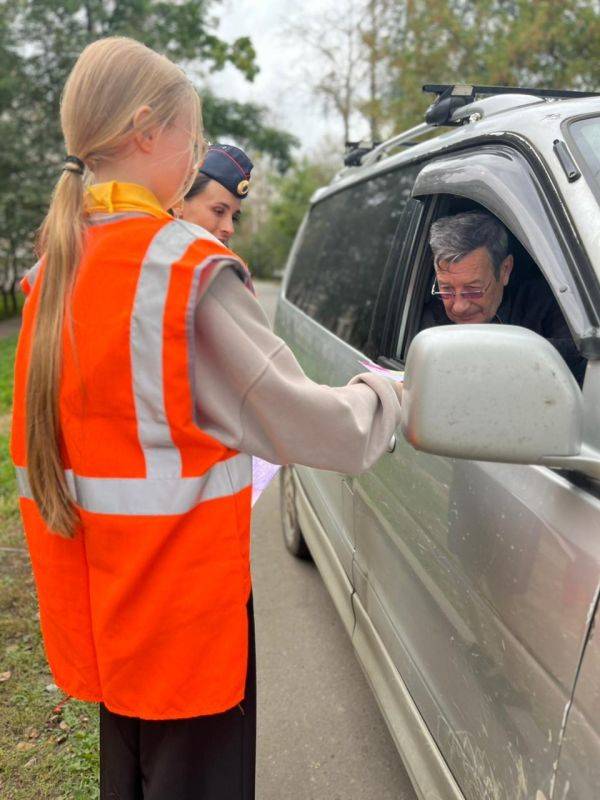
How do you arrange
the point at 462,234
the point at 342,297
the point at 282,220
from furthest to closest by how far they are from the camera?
the point at 282,220, the point at 342,297, the point at 462,234

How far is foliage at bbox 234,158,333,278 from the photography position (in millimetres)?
35750

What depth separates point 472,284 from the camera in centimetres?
216

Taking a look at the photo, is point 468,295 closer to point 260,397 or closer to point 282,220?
point 260,397

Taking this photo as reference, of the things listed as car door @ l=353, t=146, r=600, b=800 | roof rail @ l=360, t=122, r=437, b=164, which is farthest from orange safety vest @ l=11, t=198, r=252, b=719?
roof rail @ l=360, t=122, r=437, b=164

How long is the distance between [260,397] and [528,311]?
1.45 metres

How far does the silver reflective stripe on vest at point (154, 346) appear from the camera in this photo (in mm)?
1117

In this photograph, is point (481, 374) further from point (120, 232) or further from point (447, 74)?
point (447, 74)

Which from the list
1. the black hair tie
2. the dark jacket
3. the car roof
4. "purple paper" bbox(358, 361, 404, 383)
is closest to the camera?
the black hair tie

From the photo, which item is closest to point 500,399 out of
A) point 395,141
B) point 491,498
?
point 491,498

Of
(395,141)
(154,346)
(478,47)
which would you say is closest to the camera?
(154,346)

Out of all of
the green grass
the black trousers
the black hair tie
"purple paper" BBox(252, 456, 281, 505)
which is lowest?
the green grass

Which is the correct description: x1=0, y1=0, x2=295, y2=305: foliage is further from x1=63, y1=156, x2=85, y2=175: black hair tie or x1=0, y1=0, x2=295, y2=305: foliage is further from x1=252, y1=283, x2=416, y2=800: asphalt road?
x1=63, y1=156, x2=85, y2=175: black hair tie

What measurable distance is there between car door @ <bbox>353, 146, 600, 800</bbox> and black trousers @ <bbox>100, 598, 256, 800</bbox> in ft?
1.51

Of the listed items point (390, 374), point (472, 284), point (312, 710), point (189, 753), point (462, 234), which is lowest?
point (312, 710)
